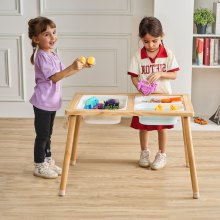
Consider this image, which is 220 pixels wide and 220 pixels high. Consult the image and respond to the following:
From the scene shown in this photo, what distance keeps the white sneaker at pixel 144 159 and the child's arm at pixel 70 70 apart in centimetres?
76

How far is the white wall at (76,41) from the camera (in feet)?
14.3

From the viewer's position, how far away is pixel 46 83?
9.97 ft

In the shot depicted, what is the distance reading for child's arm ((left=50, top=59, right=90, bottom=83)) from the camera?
111 inches

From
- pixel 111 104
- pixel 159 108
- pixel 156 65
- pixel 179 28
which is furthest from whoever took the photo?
pixel 179 28

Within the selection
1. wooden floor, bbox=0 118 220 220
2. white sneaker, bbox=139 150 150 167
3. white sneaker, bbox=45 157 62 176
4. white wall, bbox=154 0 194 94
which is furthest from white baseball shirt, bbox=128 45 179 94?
white wall, bbox=154 0 194 94

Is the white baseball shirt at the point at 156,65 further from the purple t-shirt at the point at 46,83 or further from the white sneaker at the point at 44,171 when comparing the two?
the white sneaker at the point at 44,171

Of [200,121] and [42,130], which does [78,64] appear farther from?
[200,121]

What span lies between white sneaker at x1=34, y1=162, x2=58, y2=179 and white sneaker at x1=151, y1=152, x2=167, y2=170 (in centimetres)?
60

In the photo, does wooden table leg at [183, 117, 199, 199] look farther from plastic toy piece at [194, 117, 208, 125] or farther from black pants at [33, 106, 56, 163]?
plastic toy piece at [194, 117, 208, 125]

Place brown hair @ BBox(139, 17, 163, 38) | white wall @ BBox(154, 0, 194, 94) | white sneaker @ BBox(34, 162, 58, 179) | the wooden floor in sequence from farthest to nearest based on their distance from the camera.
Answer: white wall @ BBox(154, 0, 194, 94) → white sneaker @ BBox(34, 162, 58, 179) → brown hair @ BBox(139, 17, 163, 38) → the wooden floor

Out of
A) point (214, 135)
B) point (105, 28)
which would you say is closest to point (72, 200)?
point (214, 135)

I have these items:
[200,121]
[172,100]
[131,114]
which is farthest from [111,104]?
[200,121]

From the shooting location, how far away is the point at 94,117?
115 inches

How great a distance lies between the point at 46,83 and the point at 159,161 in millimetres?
854
